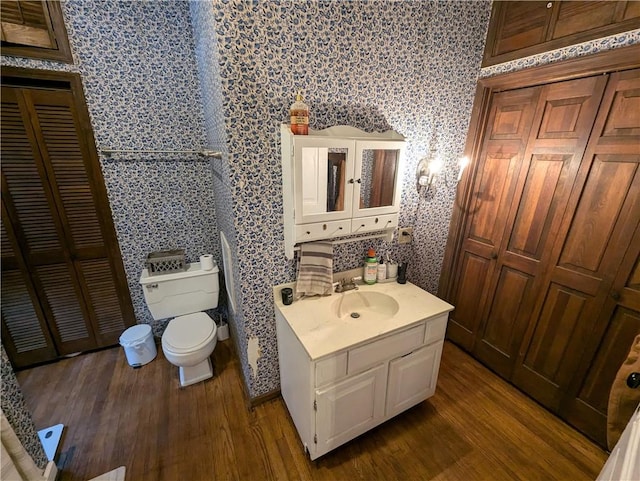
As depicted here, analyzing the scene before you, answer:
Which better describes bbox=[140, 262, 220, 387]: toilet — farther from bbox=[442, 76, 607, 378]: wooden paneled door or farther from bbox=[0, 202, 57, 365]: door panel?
bbox=[442, 76, 607, 378]: wooden paneled door

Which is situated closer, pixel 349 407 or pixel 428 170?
pixel 349 407

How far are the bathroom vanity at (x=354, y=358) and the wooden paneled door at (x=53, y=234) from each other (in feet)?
5.06

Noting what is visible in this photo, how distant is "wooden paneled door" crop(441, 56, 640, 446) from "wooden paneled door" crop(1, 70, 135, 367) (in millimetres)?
2850

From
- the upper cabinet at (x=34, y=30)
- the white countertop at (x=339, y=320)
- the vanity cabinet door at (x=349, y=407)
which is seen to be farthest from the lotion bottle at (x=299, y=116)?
the upper cabinet at (x=34, y=30)

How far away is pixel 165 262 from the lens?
2.02m

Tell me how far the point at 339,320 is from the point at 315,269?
340mm

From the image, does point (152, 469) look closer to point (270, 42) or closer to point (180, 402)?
point (180, 402)

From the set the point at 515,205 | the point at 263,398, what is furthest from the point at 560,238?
the point at 263,398

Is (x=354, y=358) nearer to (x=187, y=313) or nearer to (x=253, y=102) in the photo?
(x=253, y=102)

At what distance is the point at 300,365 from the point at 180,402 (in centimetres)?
108

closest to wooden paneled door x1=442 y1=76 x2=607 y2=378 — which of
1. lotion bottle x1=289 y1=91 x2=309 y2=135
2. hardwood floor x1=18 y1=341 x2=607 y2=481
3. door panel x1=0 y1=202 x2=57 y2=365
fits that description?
hardwood floor x1=18 y1=341 x2=607 y2=481

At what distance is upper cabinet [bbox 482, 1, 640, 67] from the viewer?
1294 millimetres

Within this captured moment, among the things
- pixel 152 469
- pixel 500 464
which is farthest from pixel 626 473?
pixel 152 469

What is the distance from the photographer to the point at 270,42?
1.24m
